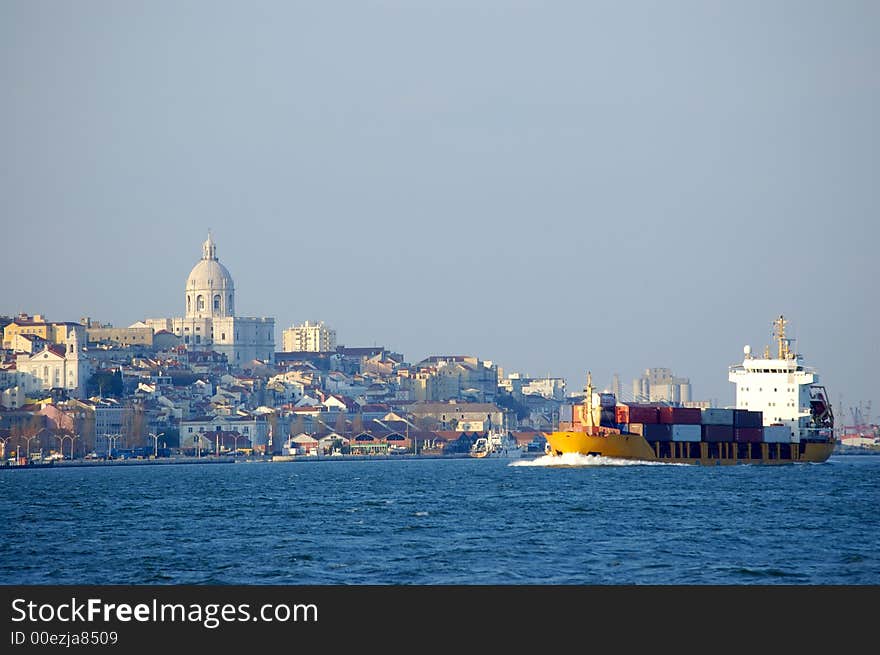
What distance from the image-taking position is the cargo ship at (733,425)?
89.9 meters

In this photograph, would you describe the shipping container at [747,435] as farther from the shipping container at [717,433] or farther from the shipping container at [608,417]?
the shipping container at [608,417]

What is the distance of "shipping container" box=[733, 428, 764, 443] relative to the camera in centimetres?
9331

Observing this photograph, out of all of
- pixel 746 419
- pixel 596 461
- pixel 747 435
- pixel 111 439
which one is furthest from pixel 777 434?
pixel 111 439

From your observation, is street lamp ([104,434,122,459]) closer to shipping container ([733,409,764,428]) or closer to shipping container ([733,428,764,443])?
shipping container ([733,409,764,428])

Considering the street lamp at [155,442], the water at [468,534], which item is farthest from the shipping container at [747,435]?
the street lamp at [155,442]

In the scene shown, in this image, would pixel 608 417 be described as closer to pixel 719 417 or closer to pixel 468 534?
pixel 719 417

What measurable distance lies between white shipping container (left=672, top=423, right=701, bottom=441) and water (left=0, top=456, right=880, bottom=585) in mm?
15445

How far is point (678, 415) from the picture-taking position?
304ft

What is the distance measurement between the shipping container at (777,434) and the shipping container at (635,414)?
6.71 metres

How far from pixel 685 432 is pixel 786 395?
8.36 m
